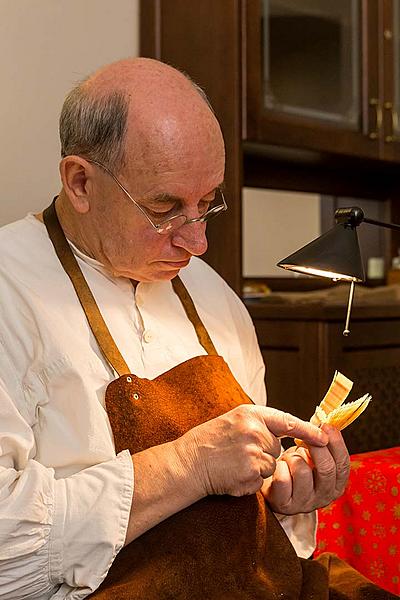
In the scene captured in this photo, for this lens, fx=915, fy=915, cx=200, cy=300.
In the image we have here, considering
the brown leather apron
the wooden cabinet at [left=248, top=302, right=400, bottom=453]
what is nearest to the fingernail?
the brown leather apron

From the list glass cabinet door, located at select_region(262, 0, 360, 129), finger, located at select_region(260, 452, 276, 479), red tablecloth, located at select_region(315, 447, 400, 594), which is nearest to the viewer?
finger, located at select_region(260, 452, 276, 479)

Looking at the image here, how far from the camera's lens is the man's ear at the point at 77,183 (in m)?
1.54

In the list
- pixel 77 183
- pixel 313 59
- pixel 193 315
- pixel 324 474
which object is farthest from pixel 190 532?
pixel 313 59

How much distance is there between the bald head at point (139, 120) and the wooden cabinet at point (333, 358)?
1.03 metres

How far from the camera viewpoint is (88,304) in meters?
1.53

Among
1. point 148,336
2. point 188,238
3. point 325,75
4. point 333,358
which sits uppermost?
point 325,75

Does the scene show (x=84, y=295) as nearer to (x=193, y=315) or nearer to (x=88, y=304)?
(x=88, y=304)

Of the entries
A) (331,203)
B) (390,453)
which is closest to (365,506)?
(390,453)

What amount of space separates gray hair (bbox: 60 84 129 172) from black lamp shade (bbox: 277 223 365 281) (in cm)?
35

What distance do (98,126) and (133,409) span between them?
0.47 metres

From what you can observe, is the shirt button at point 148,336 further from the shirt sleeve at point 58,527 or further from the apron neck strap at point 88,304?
the shirt sleeve at point 58,527

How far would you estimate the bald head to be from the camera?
4.88 feet

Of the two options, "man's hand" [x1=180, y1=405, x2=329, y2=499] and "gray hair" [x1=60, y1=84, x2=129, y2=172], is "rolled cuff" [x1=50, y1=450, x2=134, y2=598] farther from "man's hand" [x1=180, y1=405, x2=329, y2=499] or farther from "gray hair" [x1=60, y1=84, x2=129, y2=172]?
"gray hair" [x1=60, y1=84, x2=129, y2=172]

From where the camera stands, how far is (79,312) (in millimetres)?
1521
